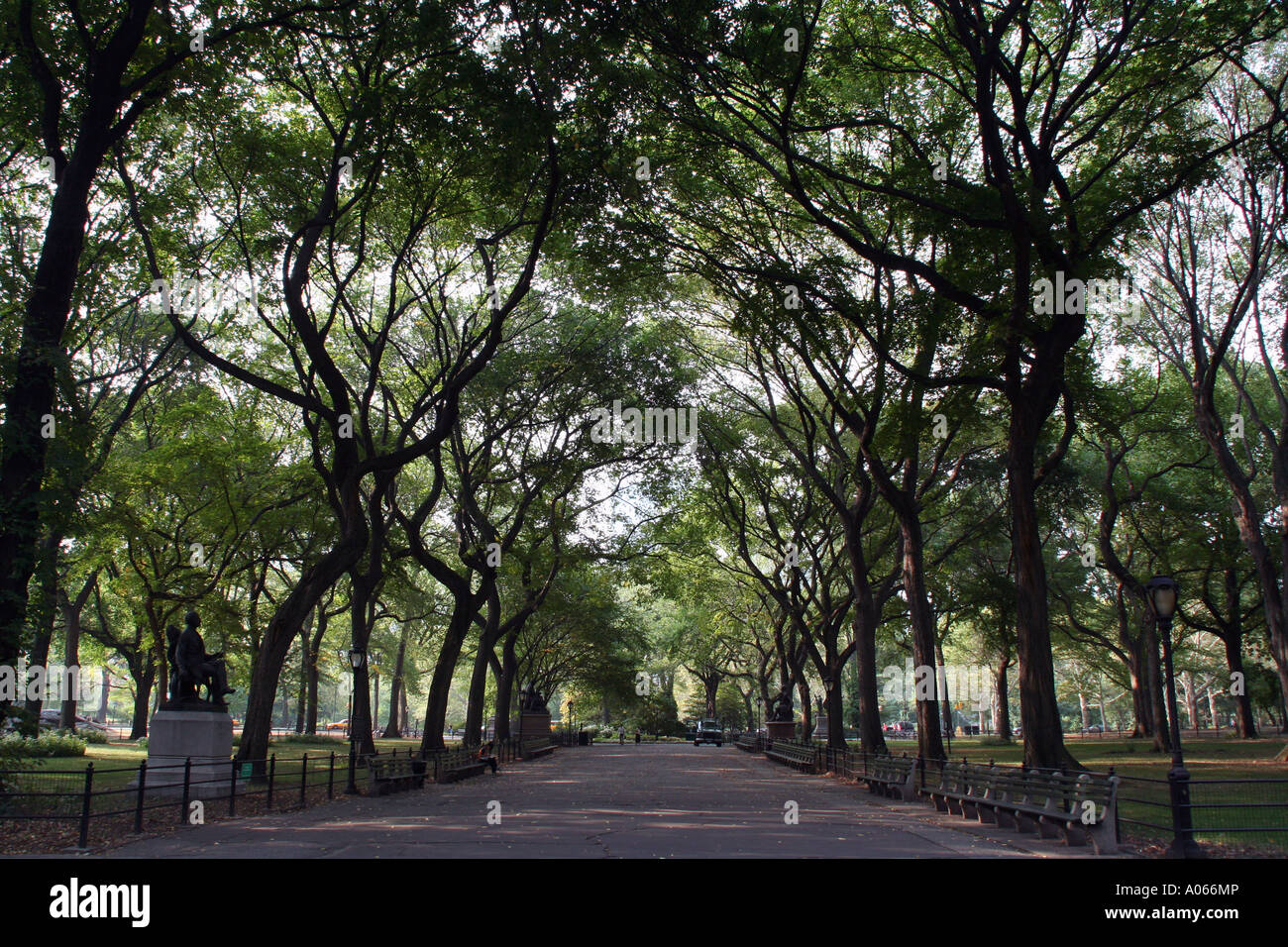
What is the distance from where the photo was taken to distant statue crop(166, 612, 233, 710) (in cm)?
1684

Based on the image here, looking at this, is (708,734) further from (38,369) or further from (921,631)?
(38,369)

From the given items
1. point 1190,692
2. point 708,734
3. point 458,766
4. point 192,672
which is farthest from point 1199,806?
point 1190,692

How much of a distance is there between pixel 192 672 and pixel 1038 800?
48.6 ft

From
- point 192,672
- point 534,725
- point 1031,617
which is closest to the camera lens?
point 1031,617

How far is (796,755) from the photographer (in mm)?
34688

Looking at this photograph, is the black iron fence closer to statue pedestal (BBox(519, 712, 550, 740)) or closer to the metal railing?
the metal railing

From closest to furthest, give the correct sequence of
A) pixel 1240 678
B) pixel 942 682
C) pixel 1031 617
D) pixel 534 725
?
pixel 1031 617 < pixel 1240 678 < pixel 942 682 < pixel 534 725

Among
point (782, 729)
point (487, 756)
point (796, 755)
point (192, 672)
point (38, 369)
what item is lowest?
point (782, 729)

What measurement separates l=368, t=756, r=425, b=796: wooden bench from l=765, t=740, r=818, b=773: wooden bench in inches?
576

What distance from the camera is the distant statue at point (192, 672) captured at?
663 inches

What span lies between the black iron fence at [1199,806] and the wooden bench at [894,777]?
107 mm

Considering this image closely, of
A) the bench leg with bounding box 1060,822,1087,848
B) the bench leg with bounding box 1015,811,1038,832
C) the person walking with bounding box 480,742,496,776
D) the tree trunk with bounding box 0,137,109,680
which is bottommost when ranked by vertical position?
the person walking with bounding box 480,742,496,776

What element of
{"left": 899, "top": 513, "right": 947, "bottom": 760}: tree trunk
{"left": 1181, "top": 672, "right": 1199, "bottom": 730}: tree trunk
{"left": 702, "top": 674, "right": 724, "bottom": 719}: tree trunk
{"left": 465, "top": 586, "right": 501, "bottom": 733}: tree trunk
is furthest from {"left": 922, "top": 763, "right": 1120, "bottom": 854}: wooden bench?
{"left": 702, "top": 674, "right": 724, "bottom": 719}: tree trunk

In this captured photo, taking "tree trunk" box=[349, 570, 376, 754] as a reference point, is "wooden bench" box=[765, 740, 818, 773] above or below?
below
